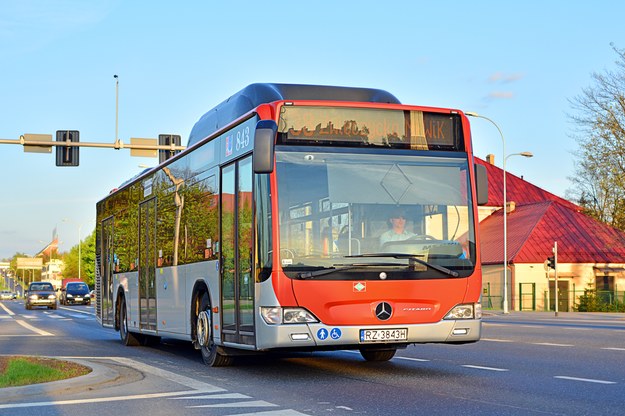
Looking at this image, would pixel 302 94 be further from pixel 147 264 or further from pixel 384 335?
pixel 147 264

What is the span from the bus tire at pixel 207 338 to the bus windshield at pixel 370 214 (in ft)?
9.13

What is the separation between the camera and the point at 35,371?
1238 cm

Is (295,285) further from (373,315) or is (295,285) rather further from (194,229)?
(194,229)

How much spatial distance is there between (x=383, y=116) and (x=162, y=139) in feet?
66.4

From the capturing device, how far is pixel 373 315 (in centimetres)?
1173

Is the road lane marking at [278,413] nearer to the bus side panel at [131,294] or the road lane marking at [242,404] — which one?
the road lane marking at [242,404]

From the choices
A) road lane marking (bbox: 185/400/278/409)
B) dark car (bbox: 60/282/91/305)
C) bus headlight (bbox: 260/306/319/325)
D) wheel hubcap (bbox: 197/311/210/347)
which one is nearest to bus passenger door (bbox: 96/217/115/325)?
wheel hubcap (bbox: 197/311/210/347)

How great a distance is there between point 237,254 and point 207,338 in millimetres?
2003

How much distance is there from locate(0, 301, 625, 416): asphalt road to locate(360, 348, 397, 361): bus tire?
5.8 inches

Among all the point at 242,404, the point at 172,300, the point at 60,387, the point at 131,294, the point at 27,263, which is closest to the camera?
the point at 242,404

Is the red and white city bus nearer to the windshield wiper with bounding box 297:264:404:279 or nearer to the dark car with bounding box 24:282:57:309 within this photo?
the windshield wiper with bounding box 297:264:404:279

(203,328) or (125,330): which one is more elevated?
(203,328)

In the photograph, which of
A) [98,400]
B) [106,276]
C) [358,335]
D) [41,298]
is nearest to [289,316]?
[358,335]

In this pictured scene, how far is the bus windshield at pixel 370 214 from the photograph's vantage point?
1166cm
